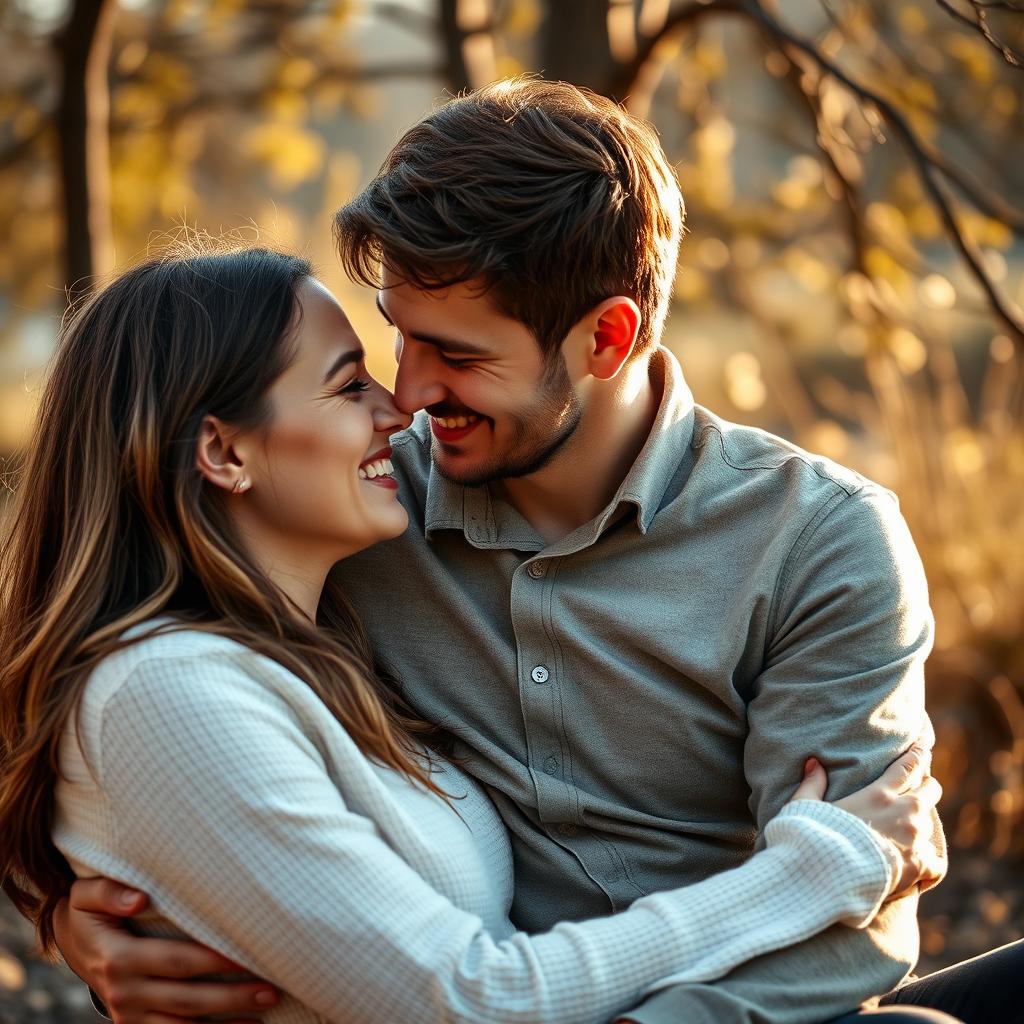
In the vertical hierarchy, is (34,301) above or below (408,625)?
below

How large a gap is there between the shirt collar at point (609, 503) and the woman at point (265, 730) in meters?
0.18

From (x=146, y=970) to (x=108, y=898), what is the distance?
0.11m

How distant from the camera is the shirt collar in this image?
7.41 feet

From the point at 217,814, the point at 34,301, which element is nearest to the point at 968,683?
the point at 217,814

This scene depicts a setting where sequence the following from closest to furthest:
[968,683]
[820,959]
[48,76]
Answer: [820,959]
[968,683]
[48,76]

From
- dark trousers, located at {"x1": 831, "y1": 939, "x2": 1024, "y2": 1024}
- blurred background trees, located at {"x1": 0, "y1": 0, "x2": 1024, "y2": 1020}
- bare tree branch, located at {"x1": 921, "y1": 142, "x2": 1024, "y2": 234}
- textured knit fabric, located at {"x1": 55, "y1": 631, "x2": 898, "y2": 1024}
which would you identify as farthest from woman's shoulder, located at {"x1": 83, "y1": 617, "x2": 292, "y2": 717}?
bare tree branch, located at {"x1": 921, "y1": 142, "x2": 1024, "y2": 234}

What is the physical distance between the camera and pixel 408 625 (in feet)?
7.70

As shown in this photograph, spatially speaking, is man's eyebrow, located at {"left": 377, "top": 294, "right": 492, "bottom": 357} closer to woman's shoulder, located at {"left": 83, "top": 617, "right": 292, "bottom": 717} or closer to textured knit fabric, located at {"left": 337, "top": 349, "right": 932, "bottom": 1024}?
textured knit fabric, located at {"left": 337, "top": 349, "right": 932, "bottom": 1024}

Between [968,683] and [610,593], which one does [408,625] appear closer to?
[610,593]

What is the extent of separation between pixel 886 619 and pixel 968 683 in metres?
2.70

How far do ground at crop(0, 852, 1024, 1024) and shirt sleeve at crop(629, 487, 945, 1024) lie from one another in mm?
2152

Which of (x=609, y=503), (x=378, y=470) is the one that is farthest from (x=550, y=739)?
(x=378, y=470)

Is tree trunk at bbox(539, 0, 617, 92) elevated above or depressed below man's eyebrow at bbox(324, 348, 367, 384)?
above

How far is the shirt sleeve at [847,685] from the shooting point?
190cm
